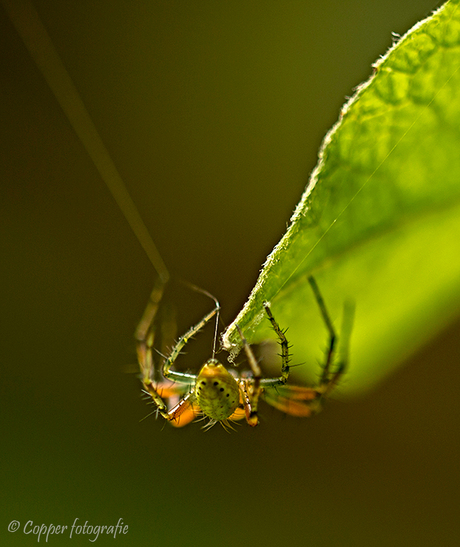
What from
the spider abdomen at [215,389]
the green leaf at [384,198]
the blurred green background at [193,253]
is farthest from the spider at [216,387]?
the blurred green background at [193,253]

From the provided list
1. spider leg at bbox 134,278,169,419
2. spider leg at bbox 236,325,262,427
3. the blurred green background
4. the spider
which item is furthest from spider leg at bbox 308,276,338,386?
the blurred green background

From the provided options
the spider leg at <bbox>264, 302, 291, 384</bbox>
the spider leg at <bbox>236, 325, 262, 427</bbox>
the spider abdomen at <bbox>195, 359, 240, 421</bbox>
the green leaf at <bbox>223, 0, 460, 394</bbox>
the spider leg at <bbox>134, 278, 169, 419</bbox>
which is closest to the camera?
the green leaf at <bbox>223, 0, 460, 394</bbox>

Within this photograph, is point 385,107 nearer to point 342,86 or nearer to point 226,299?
point 226,299

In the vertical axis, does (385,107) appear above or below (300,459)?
below

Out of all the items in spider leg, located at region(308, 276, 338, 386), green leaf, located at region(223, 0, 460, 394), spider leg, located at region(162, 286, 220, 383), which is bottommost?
green leaf, located at region(223, 0, 460, 394)

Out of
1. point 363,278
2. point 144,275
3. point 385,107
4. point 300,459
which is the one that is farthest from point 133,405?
point 385,107

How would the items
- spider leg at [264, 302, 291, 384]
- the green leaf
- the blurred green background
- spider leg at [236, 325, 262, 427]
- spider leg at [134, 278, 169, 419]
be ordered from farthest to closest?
the blurred green background → spider leg at [134, 278, 169, 419] → spider leg at [236, 325, 262, 427] → spider leg at [264, 302, 291, 384] → the green leaf

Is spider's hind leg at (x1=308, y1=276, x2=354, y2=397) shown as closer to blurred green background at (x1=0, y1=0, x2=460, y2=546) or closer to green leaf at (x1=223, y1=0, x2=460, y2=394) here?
green leaf at (x1=223, y1=0, x2=460, y2=394)

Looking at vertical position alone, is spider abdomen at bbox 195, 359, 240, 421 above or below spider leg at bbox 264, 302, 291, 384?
above
